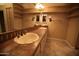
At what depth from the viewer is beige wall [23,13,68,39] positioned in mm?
1186

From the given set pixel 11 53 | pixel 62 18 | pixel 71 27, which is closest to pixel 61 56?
pixel 71 27

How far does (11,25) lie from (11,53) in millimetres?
468

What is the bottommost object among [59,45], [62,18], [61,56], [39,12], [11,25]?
[61,56]

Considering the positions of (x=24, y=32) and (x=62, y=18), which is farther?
(x=24, y=32)

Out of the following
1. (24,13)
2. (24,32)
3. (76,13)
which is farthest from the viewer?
(24,32)

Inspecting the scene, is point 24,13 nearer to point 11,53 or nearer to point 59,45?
point 11,53

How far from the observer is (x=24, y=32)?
1.32 m

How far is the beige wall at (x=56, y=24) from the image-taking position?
119 centimetres

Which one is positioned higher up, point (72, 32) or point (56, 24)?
point (56, 24)

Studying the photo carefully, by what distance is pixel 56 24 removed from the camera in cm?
124

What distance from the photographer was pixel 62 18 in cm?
119

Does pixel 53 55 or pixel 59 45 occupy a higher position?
pixel 59 45

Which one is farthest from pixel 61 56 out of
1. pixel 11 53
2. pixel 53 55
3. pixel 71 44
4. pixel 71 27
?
pixel 11 53

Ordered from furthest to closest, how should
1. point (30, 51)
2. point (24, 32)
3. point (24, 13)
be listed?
point (24, 32) → point (24, 13) → point (30, 51)
